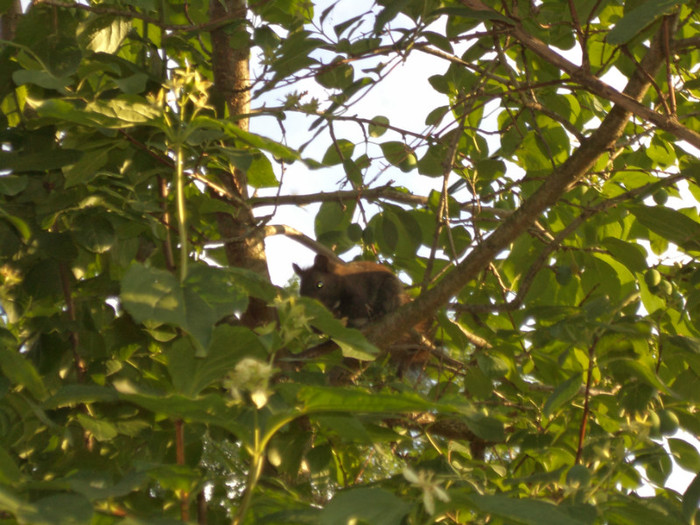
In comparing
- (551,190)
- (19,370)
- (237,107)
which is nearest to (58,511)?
(19,370)

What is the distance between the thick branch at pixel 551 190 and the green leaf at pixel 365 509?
165cm

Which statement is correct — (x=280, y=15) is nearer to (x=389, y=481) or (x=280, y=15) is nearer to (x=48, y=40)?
(x=48, y=40)

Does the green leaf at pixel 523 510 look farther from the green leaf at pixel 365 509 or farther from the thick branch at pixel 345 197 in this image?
the thick branch at pixel 345 197

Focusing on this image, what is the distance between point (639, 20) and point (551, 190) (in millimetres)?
969

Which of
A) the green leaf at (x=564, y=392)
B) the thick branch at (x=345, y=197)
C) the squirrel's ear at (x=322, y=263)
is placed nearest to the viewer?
the green leaf at (x=564, y=392)

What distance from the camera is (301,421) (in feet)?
8.43

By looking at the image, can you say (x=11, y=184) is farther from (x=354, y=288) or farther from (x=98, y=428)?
(x=354, y=288)

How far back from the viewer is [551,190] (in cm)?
269

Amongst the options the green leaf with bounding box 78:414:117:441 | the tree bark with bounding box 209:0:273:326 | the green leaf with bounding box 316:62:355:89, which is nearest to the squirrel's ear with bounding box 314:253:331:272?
the tree bark with bounding box 209:0:273:326

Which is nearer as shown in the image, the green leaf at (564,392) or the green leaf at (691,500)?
the green leaf at (691,500)

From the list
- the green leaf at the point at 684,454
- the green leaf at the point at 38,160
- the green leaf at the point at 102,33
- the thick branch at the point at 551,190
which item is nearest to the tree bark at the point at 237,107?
the green leaf at the point at 102,33

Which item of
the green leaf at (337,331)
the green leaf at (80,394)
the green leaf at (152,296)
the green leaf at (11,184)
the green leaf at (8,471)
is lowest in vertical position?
the green leaf at (8,471)

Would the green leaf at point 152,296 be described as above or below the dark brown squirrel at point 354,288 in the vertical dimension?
Result: above

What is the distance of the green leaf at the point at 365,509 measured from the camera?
1.05 meters
